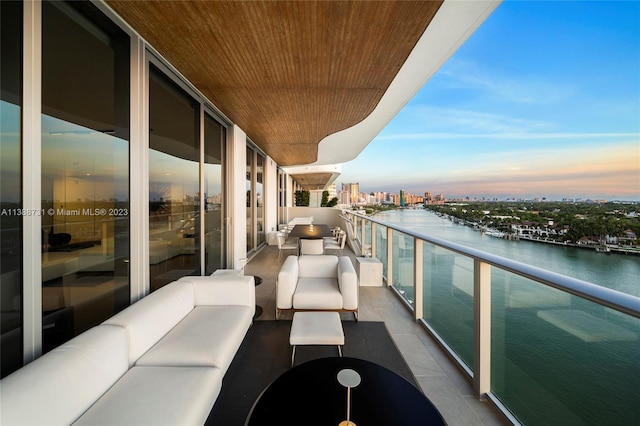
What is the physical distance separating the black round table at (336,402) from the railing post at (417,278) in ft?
5.83

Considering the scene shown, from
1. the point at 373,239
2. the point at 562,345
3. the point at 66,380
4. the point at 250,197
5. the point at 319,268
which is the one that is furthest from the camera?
the point at 250,197

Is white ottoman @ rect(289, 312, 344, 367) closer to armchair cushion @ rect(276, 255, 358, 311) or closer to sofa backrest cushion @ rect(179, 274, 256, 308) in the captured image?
armchair cushion @ rect(276, 255, 358, 311)

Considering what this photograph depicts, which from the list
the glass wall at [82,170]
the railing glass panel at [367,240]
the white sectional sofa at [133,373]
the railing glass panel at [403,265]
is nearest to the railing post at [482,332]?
the railing glass panel at [403,265]

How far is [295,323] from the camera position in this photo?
2.42m

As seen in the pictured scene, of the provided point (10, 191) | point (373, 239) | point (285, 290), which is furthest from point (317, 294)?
point (373, 239)

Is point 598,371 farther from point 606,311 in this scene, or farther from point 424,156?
point 424,156

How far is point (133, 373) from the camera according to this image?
1.67m

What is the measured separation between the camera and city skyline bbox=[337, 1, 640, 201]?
436cm

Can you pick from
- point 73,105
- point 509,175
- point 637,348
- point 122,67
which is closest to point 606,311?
point 637,348

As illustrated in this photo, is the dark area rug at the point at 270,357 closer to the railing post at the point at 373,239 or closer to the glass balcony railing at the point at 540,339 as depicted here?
the glass balcony railing at the point at 540,339

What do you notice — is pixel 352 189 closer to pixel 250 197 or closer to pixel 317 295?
pixel 250 197

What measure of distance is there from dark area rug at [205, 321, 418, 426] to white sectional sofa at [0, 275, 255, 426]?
300mm

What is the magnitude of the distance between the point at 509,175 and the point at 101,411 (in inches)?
479

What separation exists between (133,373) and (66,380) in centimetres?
41
